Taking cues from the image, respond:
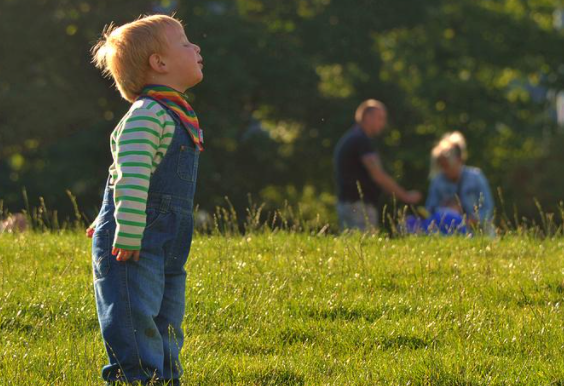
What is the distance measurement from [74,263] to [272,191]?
20920 millimetres

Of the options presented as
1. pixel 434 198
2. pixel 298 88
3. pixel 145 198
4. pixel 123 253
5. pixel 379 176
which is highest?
pixel 145 198

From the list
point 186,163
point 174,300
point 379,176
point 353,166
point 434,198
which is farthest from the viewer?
point 353,166

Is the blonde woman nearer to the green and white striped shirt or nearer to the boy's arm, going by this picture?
the boy's arm

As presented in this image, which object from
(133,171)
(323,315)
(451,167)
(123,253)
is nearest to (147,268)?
(123,253)

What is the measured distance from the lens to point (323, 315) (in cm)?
618

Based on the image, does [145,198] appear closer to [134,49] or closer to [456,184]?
[134,49]

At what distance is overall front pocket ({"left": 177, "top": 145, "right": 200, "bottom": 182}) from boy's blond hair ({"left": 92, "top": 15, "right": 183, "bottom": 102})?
375mm

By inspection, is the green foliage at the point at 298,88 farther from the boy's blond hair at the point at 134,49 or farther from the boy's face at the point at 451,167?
the boy's blond hair at the point at 134,49

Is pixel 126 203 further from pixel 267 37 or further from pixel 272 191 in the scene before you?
pixel 272 191

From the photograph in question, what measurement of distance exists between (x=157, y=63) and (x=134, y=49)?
12 cm

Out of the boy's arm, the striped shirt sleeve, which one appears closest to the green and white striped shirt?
the striped shirt sleeve

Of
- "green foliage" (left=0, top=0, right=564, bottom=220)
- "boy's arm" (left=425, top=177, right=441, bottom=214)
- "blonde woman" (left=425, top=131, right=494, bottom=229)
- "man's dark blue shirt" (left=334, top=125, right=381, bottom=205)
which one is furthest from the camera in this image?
"green foliage" (left=0, top=0, right=564, bottom=220)

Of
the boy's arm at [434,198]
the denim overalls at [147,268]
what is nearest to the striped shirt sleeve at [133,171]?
the denim overalls at [147,268]

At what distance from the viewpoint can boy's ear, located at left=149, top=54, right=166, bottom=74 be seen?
15.1ft
